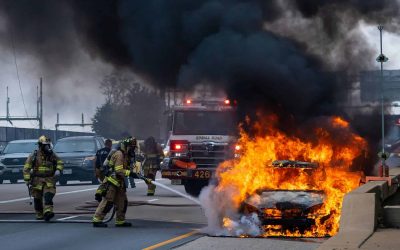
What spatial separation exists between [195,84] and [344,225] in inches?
335

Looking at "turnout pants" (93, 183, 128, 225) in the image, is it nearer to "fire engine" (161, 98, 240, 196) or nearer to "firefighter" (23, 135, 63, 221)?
"firefighter" (23, 135, 63, 221)

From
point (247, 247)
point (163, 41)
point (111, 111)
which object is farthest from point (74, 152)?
point (111, 111)

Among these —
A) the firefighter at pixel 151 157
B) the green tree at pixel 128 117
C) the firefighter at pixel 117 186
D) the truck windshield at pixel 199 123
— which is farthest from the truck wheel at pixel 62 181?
the firefighter at pixel 117 186

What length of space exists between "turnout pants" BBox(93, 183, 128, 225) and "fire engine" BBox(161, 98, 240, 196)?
6791mm

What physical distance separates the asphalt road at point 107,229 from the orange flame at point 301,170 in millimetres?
818

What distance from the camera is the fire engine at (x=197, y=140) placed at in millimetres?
21250

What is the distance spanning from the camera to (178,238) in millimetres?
12352

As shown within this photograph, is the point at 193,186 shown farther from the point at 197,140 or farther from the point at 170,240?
the point at 170,240

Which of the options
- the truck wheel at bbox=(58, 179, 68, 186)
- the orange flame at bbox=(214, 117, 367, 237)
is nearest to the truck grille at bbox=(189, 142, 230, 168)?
the orange flame at bbox=(214, 117, 367, 237)

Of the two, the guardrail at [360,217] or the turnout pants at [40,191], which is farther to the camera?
the turnout pants at [40,191]

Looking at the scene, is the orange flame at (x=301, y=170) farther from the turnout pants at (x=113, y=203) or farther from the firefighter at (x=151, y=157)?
the firefighter at (x=151, y=157)

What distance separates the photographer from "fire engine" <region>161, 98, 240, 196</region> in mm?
21250

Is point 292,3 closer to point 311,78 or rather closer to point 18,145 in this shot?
point 311,78

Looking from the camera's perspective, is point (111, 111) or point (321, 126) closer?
point (321, 126)
